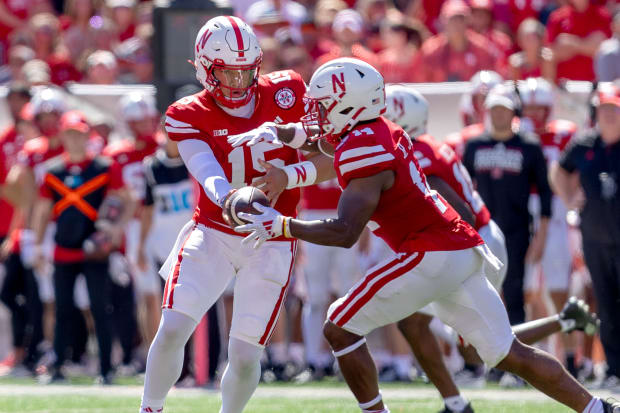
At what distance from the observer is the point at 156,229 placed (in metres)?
9.73

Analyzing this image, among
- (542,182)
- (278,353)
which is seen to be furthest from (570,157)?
(278,353)

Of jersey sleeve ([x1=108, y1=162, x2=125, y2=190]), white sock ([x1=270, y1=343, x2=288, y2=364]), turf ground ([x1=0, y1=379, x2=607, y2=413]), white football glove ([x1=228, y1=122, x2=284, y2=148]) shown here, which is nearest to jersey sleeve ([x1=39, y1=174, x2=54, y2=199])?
jersey sleeve ([x1=108, y1=162, x2=125, y2=190])

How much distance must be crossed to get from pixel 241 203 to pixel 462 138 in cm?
430

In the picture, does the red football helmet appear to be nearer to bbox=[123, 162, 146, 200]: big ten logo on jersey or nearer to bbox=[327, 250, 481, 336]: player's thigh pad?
bbox=[327, 250, 481, 336]: player's thigh pad

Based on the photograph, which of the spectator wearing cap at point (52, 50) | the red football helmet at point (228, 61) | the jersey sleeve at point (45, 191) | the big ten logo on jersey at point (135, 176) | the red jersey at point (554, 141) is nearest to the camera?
the red football helmet at point (228, 61)

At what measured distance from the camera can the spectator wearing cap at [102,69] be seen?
11797 millimetres

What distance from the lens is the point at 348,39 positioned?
38.1 ft

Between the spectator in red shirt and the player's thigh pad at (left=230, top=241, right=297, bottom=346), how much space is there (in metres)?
5.63

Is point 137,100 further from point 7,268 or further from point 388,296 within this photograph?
point 388,296

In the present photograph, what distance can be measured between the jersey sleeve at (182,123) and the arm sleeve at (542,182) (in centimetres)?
381

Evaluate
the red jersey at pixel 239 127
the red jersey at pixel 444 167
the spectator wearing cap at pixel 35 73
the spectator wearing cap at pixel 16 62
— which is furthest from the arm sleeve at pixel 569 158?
the spectator wearing cap at pixel 16 62

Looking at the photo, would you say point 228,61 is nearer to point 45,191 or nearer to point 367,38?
point 45,191

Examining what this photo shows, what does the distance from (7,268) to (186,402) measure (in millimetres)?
2811

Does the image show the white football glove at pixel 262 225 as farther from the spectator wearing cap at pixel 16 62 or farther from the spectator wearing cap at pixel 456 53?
the spectator wearing cap at pixel 16 62
